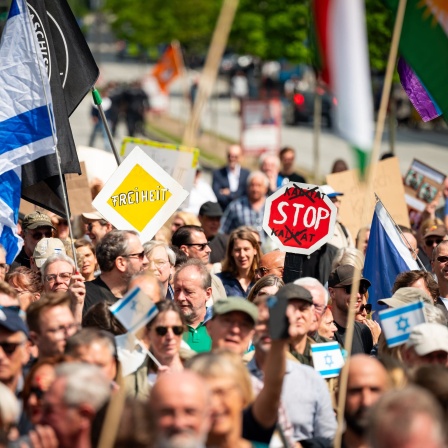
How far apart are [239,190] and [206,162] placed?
1466cm

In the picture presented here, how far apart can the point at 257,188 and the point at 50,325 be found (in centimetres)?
690

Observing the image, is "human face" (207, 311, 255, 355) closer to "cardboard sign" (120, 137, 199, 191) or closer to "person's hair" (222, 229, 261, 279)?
"person's hair" (222, 229, 261, 279)

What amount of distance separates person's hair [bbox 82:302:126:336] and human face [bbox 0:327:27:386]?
1184 millimetres

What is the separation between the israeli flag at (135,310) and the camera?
6.56 meters

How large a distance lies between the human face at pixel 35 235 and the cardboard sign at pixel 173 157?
2.13 metres

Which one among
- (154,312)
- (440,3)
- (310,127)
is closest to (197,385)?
(154,312)

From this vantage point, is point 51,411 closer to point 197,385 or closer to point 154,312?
point 197,385

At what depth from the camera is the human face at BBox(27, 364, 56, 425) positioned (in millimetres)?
5926

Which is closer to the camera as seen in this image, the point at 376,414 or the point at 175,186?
the point at 376,414

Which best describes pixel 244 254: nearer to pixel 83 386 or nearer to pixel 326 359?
pixel 326 359

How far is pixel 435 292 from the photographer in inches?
352

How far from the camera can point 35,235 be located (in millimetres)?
10438

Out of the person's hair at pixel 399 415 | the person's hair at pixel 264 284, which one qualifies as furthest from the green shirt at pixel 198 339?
the person's hair at pixel 399 415

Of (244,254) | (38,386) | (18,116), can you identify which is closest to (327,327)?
(244,254)
